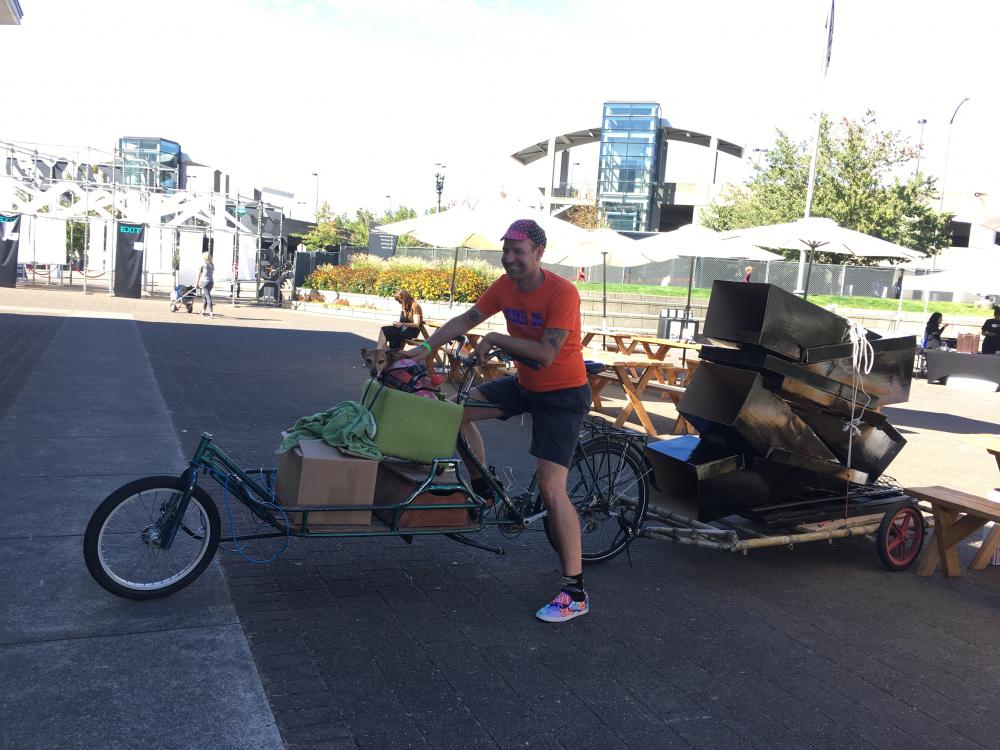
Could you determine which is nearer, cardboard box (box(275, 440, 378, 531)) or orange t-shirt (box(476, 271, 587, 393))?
cardboard box (box(275, 440, 378, 531))

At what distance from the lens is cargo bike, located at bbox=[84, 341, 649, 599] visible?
404cm

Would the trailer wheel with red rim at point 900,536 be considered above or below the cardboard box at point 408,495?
below

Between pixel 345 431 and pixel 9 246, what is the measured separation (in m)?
27.7

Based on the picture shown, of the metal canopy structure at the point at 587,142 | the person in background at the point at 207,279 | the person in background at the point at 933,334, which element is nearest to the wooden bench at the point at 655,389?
the person in background at the point at 933,334

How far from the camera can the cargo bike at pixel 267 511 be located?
13.3 ft

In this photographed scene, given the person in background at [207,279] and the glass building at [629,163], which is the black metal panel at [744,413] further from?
the glass building at [629,163]

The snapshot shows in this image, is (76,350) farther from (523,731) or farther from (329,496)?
(523,731)

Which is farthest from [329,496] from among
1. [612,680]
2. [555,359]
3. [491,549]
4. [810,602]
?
[810,602]

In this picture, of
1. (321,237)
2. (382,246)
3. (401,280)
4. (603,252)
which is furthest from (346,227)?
(603,252)

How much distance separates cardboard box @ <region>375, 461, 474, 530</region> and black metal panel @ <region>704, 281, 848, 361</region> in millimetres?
2033

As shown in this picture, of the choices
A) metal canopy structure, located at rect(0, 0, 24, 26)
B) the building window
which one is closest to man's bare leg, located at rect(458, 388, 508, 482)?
metal canopy structure, located at rect(0, 0, 24, 26)

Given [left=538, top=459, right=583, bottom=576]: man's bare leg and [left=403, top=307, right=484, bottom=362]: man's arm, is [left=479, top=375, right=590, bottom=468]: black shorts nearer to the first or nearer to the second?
[left=538, top=459, right=583, bottom=576]: man's bare leg

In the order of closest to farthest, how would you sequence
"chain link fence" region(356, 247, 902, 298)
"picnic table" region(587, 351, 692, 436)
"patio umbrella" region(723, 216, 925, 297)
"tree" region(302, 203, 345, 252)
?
1. "picnic table" region(587, 351, 692, 436)
2. "patio umbrella" region(723, 216, 925, 297)
3. "chain link fence" region(356, 247, 902, 298)
4. "tree" region(302, 203, 345, 252)

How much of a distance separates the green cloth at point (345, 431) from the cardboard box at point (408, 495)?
0.18 meters
